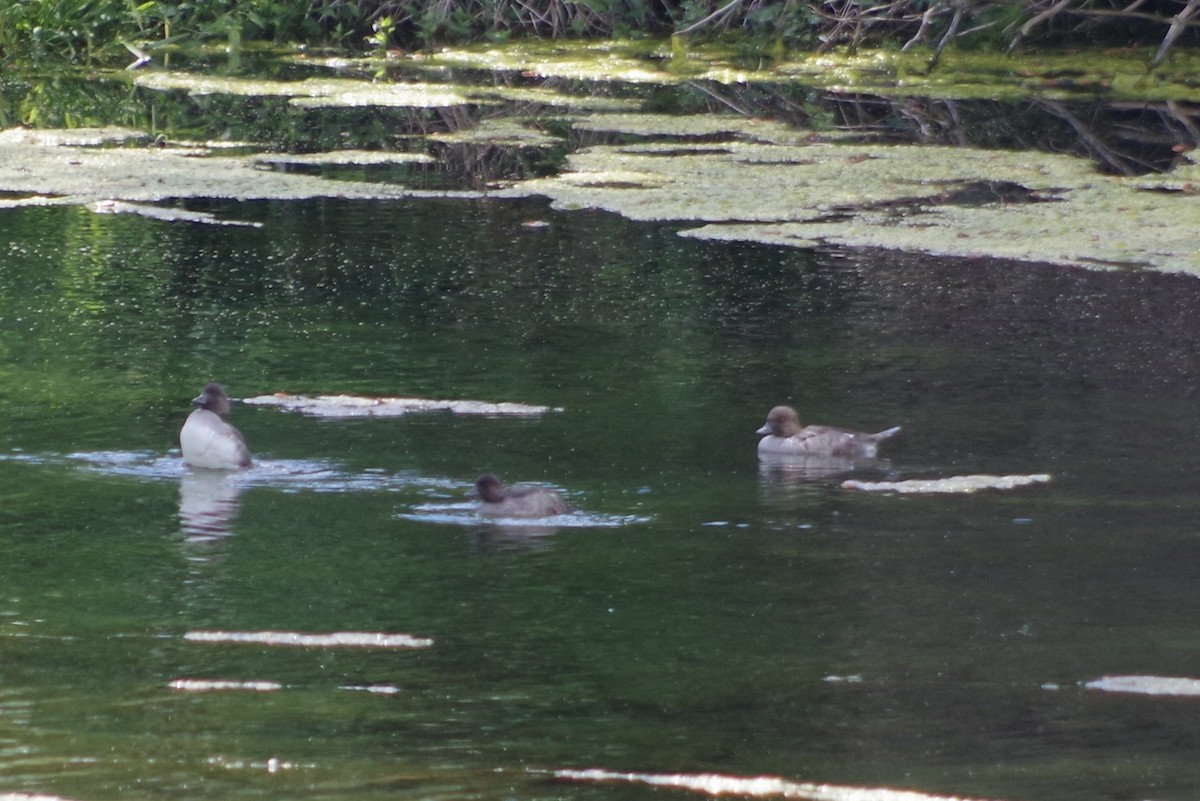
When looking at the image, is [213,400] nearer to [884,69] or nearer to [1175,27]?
[1175,27]

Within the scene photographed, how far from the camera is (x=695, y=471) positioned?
602cm

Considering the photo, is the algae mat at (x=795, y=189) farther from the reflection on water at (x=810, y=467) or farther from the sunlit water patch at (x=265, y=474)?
the sunlit water patch at (x=265, y=474)

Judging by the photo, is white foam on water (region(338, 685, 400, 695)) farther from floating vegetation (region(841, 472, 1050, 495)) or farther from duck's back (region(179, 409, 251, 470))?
floating vegetation (region(841, 472, 1050, 495))

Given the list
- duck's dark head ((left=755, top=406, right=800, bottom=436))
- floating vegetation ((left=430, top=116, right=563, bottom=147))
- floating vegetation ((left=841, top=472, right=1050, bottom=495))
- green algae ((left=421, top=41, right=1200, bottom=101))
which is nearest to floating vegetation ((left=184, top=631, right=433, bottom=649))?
floating vegetation ((left=841, top=472, right=1050, bottom=495))

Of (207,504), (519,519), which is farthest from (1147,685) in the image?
(207,504)

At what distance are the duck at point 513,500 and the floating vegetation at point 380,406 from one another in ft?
4.10

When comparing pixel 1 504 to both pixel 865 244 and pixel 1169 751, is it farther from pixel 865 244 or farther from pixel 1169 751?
pixel 865 244

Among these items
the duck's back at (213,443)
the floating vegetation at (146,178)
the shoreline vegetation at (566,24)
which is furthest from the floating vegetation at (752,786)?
the shoreline vegetation at (566,24)

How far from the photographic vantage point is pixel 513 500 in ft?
17.6

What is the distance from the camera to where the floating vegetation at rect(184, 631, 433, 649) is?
14.4 feet

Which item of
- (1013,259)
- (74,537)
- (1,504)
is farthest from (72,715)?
(1013,259)

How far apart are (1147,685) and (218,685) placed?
1.91 meters

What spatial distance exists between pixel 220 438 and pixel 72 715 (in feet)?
6.70

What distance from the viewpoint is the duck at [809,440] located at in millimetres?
6059
